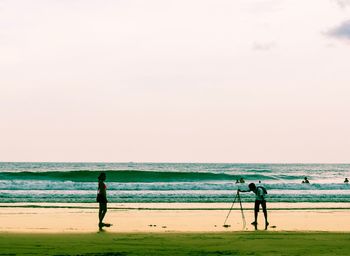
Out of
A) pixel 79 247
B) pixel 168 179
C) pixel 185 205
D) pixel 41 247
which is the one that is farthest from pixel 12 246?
pixel 168 179

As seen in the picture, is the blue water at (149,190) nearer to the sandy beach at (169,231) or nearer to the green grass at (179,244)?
the sandy beach at (169,231)

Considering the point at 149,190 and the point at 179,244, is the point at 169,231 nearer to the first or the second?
the point at 179,244

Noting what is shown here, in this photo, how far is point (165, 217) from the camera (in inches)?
891

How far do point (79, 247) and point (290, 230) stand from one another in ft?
22.7

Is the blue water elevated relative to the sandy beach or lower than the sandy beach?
elevated

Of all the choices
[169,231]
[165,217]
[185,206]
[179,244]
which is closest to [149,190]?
[185,206]

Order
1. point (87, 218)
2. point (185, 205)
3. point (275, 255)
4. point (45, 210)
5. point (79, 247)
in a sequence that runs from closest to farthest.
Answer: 1. point (275, 255)
2. point (79, 247)
3. point (87, 218)
4. point (45, 210)
5. point (185, 205)

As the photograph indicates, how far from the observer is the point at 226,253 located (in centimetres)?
1402

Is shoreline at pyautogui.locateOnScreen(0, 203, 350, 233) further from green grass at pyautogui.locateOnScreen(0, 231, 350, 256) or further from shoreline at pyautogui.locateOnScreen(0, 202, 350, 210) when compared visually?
green grass at pyautogui.locateOnScreen(0, 231, 350, 256)

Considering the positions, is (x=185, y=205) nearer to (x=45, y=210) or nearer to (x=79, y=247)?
(x=45, y=210)

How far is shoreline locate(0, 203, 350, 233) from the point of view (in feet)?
62.7

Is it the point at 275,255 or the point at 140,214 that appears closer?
the point at 275,255

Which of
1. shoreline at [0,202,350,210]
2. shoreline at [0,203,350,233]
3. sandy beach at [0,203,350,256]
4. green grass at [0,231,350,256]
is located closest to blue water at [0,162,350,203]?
shoreline at [0,202,350,210]

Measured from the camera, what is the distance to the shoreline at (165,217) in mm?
19125
